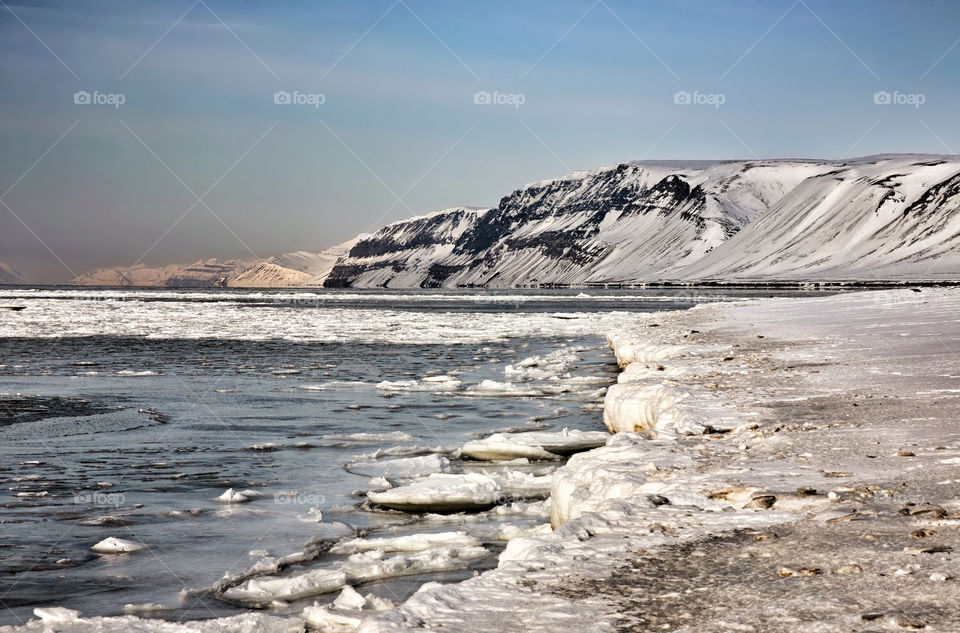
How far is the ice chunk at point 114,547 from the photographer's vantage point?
7574 mm

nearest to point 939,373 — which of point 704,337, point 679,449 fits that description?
point 679,449

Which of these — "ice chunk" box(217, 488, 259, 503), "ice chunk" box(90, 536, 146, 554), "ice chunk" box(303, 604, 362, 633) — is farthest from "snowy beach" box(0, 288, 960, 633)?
"ice chunk" box(90, 536, 146, 554)

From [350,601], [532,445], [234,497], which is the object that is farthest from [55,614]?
[532,445]

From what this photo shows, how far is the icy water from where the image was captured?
7.11 m

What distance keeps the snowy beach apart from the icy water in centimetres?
28

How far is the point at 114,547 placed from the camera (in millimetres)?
7598

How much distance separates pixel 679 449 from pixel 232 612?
139 inches

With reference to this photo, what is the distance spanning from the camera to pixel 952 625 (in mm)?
3266

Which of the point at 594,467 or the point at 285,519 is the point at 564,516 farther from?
the point at 285,519

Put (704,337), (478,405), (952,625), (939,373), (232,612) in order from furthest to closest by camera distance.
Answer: (704,337) < (478,405) < (939,373) < (232,612) < (952,625)

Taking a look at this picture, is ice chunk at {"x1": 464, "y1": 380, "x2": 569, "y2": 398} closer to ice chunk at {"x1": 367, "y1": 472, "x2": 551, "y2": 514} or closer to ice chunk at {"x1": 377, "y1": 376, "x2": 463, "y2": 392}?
ice chunk at {"x1": 377, "y1": 376, "x2": 463, "y2": 392}

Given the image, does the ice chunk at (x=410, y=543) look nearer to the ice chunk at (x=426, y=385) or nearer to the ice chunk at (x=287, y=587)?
the ice chunk at (x=287, y=587)

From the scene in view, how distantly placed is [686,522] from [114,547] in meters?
4.99

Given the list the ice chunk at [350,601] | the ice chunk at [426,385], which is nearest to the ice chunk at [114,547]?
the ice chunk at [350,601]
